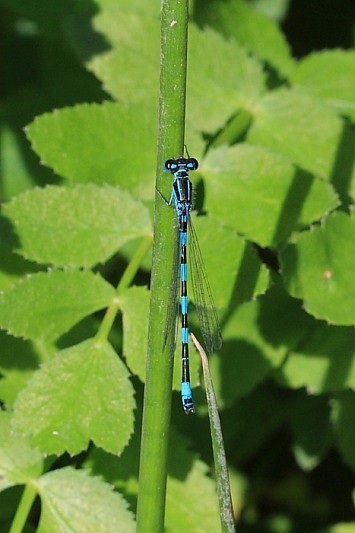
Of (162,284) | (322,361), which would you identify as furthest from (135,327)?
(322,361)

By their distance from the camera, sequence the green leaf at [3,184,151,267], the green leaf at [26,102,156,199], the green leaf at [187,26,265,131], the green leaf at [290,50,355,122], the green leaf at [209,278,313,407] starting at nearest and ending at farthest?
the green leaf at [3,184,151,267], the green leaf at [26,102,156,199], the green leaf at [209,278,313,407], the green leaf at [187,26,265,131], the green leaf at [290,50,355,122]

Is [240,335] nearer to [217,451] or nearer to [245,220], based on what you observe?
[245,220]

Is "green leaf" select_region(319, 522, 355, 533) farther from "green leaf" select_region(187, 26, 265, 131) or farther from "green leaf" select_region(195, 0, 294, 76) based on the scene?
"green leaf" select_region(195, 0, 294, 76)

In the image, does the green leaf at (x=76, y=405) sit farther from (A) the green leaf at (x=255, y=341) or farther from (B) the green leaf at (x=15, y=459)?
(A) the green leaf at (x=255, y=341)

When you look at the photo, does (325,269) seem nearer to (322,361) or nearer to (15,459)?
(322,361)

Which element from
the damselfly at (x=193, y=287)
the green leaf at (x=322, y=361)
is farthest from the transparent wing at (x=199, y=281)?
the green leaf at (x=322, y=361)

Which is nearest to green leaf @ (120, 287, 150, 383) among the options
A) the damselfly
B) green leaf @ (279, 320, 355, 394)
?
the damselfly
